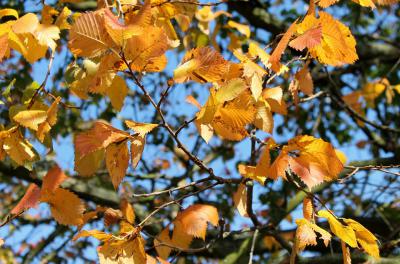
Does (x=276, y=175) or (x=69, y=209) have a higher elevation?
(x=276, y=175)

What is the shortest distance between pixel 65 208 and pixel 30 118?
0.25 meters

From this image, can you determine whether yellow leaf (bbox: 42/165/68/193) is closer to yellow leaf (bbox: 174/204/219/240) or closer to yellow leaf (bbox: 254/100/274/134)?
yellow leaf (bbox: 174/204/219/240)

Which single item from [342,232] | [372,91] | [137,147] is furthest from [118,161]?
[372,91]

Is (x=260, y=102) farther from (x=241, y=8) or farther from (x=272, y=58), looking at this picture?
(x=241, y=8)

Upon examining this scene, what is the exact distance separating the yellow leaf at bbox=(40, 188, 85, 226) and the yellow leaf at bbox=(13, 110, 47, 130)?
184 mm

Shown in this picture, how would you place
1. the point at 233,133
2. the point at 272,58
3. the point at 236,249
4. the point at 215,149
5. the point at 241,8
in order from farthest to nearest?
1. the point at 215,149
2. the point at 241,8
3. the point at 236,249
4. the point at 233,133
5. the point at 272,58

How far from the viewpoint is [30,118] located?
135 cm

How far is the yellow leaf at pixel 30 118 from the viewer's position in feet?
4.37

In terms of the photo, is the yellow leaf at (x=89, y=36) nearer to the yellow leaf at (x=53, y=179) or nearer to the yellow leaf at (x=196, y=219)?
the yellow leaf at (x=53, y=179)

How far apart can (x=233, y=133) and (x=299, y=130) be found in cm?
295

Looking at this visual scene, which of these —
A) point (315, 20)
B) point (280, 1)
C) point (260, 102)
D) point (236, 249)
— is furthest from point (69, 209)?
point (280, 1)

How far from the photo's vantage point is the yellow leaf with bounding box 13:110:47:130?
1333 mm

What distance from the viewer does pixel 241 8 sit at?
3.41m

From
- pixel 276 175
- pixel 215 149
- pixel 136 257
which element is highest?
pixel 276 175
